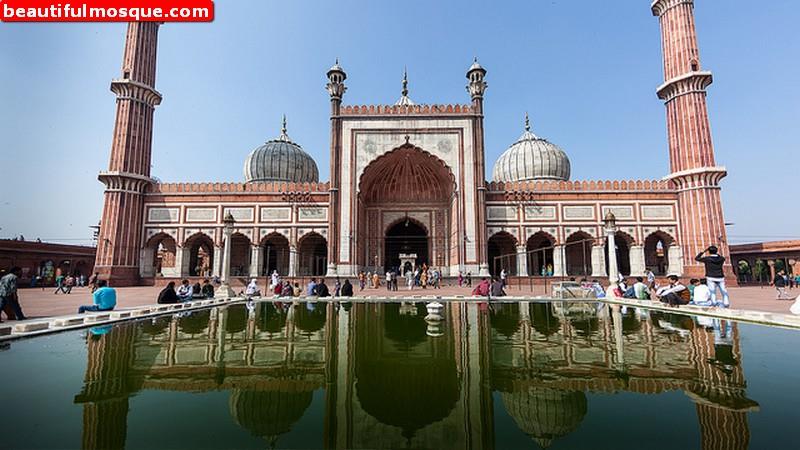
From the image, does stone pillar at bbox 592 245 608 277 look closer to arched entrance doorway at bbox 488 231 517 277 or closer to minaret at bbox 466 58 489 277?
arched entrance doorway at bbox 488 231 517 277

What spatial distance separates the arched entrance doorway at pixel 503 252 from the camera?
898 inches

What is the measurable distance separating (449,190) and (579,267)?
9460mm

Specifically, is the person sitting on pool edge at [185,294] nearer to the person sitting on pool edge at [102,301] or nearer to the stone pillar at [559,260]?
the person sitting on pool edge at [102,301]

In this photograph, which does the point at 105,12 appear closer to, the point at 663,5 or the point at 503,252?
the point at 503,252

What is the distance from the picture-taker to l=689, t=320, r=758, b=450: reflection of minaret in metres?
2.02

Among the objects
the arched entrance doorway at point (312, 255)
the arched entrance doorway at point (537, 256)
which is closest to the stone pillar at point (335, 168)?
the arched entrance doorway at point (312, 255)

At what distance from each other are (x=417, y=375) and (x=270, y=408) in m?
1.22

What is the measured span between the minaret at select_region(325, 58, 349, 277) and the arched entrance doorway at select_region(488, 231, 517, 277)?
29.6 ft

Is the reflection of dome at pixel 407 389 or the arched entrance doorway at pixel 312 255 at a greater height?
the arched entrance doorway at pixel 312 255

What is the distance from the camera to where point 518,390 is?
110 inches

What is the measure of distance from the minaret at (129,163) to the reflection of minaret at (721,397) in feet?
76.3

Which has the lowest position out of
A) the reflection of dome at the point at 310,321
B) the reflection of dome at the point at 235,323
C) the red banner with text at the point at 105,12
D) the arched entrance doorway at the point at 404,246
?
the reflection of dome at the point at 310,321

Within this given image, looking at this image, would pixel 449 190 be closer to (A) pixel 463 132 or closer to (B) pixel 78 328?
(A) pixel 463 132

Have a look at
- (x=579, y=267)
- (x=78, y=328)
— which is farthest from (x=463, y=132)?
(x=78, y=328)
